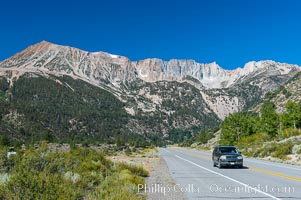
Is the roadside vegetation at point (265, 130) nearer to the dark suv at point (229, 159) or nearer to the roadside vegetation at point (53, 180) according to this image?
the dark suv at point (229, 159)

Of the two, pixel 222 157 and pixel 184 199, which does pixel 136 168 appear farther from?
pixel 184 199

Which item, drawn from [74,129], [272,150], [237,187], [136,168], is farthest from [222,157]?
[74,129]

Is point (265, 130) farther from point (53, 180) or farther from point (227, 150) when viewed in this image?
point (53, 180)

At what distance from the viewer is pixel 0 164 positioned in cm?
1518

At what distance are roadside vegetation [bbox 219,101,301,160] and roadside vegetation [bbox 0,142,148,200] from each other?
27985 millimetres

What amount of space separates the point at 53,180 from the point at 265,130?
2593 inches

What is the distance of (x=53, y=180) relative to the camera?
9.09 m

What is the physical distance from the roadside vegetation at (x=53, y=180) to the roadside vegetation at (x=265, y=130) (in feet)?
91.8

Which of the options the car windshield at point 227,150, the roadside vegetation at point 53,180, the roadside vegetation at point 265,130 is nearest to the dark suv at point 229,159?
the car windshield at point 227,150

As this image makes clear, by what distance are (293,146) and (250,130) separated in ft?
127

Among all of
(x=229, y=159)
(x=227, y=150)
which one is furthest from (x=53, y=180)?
(x=227, y=150)

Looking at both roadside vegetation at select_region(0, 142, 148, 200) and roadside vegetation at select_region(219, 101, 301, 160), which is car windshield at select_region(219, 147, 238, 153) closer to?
roadside vegetation at select_region(0, 142, 148, 200)

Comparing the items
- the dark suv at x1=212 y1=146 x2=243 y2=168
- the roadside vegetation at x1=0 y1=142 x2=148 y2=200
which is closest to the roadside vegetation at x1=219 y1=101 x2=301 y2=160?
the dark suv at x1=212 y1=146 x2=243 y2=168

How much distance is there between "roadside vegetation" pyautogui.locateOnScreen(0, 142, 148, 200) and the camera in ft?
27.3
